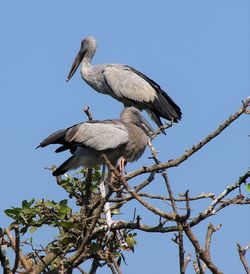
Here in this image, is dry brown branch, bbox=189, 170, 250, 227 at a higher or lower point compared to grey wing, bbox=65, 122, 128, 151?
lower

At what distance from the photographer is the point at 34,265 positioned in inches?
277

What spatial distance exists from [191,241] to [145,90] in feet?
25.5

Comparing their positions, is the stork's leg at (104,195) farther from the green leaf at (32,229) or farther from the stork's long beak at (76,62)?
the stork's long beak at (76,62)

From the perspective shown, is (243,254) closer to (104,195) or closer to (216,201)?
(216,201)

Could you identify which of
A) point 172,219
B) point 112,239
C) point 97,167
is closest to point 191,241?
point 172,219

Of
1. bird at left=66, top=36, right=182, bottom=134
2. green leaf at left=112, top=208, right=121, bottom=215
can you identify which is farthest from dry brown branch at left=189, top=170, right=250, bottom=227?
bird at left=66, top=36, right=182, bottom=134

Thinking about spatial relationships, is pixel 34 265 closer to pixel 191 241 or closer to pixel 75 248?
pixel 75 248

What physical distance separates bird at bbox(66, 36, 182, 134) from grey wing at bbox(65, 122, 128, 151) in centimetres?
365

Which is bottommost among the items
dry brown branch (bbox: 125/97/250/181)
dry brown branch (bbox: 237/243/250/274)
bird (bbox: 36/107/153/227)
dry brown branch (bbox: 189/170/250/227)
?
dry brown branch (bbox: 237/243/250/274)

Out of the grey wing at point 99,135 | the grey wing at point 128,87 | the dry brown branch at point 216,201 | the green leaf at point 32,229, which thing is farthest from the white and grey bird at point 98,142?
the grey wing at point 128,87

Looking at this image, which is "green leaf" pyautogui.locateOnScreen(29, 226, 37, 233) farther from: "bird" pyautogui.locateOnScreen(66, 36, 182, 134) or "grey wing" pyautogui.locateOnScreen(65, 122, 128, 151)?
"bird" pyautogui.locateOnScreen(66, 36, 182, 134)

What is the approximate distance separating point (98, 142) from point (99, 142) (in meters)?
0.01

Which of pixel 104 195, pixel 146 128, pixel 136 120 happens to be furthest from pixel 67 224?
pixel 136 120

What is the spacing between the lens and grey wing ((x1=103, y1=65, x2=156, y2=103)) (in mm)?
12648
